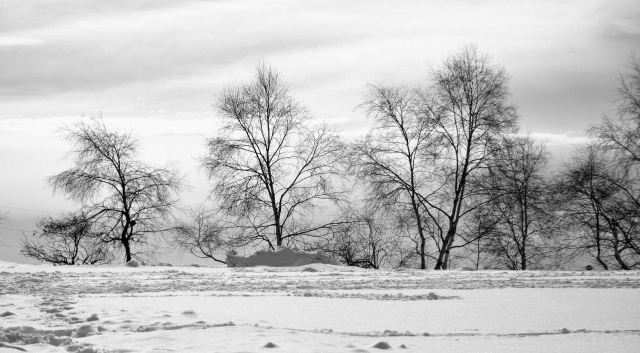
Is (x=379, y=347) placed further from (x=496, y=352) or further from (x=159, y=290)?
(x=159, y=290)

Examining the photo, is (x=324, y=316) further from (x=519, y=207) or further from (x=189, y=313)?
(x=519, y=207)

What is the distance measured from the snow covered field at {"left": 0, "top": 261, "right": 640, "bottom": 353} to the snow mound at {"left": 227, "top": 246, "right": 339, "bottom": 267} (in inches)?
276

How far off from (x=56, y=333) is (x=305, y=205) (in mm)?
20672

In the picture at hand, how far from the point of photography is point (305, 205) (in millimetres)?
26578

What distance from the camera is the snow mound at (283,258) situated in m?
19.0

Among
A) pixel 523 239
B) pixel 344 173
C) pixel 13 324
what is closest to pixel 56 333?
pixel 13 324

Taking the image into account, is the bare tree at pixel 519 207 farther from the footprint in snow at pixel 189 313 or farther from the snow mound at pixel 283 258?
the footprint in snow at pixel 189 313

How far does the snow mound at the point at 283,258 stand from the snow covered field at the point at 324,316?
7.01 metres

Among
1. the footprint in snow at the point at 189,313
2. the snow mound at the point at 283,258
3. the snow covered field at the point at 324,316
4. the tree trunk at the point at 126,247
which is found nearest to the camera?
the snow covered field at the point at 324,316

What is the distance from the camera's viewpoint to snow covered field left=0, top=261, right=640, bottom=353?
17.6ft

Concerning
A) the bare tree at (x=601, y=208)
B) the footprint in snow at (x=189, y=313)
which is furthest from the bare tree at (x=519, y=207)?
the footprint in snow at (x=189, y=313)

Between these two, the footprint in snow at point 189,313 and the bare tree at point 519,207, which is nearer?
the footprint in snow at point 189,313

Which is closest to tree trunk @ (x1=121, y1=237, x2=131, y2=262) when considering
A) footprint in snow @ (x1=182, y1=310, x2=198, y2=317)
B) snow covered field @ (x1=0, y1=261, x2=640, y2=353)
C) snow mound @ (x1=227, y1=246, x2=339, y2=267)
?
snow mound @ (x1=227, y1=246, x2=339, y2=267)

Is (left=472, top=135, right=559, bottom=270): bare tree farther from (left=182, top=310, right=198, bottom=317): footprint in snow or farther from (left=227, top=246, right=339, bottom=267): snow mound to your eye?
(left=182, top=310, right=198, bottom=317): footprint in snow
